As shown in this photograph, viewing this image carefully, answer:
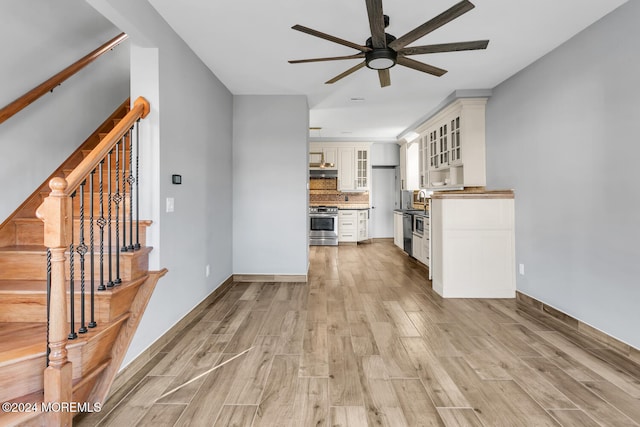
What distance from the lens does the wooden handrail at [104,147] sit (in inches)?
63.4

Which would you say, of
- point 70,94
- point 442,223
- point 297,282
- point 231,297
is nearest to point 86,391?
point 231,297

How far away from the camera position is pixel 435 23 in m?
1.95

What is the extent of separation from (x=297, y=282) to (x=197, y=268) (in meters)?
1.52

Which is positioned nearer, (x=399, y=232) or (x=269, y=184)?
(x=269, y=184)

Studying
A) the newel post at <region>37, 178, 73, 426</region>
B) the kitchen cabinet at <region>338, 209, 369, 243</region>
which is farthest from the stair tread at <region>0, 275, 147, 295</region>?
the kitchen cabinet at <region>338, 209, 369, 243</region>

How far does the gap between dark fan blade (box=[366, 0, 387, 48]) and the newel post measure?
5.90 feet

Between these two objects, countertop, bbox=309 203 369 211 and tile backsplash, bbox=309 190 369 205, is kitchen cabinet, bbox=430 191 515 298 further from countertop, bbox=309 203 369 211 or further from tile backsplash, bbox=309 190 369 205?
tile backsplash, bbox=309 190 369 205

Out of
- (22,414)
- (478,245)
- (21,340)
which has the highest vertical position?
(478,245)

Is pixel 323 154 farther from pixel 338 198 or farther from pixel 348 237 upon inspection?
pixel 348 237

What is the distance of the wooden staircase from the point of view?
4.80 feet

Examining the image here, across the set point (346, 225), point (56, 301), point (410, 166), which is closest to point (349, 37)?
point (56, 301)

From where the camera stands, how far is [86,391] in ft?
5.75

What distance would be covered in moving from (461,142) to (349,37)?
2.35m

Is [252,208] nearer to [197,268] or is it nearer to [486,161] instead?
[197,268]
